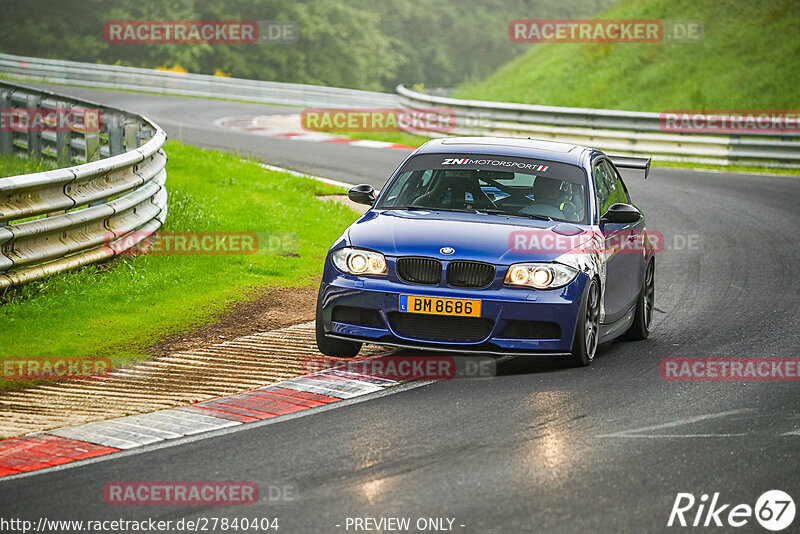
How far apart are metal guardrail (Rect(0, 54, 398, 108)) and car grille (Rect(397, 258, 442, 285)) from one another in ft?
109

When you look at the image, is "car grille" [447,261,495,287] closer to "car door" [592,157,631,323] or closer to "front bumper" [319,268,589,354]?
"front bumper" [319,268,589,354]

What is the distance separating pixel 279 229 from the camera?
565 inches

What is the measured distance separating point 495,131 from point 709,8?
44.6 ft

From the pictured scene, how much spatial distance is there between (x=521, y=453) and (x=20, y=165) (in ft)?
41.6

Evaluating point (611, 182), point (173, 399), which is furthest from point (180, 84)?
point (173, 399)

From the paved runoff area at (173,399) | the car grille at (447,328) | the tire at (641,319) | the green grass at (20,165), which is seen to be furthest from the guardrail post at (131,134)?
the car grille at (447,328)

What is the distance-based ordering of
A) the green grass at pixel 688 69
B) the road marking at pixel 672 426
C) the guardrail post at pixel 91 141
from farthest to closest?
the green grass at pixel 688 69 < the guardrail post at pixel 91 141 < the road marking at pixel 672 426

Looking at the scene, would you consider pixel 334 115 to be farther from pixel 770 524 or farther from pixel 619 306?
pixel 770 524

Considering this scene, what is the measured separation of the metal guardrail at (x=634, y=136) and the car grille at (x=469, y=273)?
1732 cm

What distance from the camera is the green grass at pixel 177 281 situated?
9078 mm

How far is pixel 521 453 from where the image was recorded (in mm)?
6434

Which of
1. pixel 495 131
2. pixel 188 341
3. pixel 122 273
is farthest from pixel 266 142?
pixel 188 341

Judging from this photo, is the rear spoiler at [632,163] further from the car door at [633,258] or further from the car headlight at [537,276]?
the car headlight at [537,276]

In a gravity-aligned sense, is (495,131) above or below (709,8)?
below
